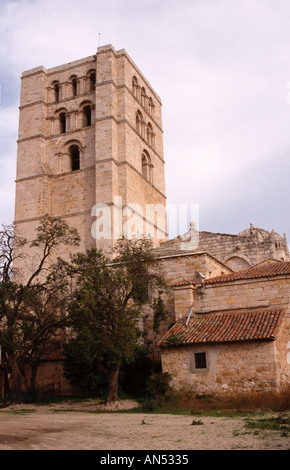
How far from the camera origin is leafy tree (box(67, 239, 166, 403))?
14.4m

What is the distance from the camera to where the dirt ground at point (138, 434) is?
23.7 ft

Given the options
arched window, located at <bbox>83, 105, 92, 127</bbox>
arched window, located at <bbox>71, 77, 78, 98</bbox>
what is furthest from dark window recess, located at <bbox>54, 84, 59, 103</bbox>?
arched window, located at <bbox>83, 105, 92, 127</bbox>

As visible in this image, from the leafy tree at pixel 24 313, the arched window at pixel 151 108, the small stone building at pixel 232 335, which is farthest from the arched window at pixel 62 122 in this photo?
the small stone building at pixel 232 335

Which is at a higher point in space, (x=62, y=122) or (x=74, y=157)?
(x=62, y=122)

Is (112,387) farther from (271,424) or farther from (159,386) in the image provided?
(271,424)

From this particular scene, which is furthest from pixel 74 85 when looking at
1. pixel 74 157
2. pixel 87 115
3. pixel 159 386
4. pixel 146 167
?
pixel 159 386

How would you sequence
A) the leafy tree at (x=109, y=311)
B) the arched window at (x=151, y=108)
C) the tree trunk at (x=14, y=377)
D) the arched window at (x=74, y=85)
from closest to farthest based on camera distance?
the leafy tree at (x=109, y=311) < the tree trunk at (x=14, y=377) < the arched window at (x=74, y=85) < the arched window at (x=151, y=108)

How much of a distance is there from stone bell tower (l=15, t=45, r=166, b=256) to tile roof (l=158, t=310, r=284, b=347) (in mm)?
11320

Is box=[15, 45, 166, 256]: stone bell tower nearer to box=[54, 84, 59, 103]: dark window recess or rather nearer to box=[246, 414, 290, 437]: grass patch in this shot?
box=[54, 84, 59, 103]: dark window recess

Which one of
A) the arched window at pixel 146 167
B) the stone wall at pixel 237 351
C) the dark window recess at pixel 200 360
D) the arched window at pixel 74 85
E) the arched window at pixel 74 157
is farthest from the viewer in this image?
the arched window at pixel 74 85

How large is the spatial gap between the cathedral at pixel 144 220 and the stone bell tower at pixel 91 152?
3.0 inches

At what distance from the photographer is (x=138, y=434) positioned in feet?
28.2

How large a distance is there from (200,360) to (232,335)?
4.30ft

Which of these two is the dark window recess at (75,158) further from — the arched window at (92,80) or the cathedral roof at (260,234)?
the cathedral roof at (260,234)
